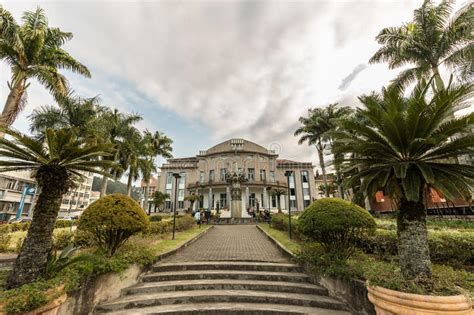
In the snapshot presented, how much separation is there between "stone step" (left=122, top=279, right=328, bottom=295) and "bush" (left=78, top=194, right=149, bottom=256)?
1.61 m

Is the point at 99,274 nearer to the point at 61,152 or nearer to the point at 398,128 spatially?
the point at 61,152

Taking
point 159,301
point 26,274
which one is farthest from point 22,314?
point 159,301

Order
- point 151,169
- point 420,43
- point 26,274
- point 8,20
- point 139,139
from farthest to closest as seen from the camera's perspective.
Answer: point 151,169, point 139,139, point 420,43, point 8,20, point 26,274

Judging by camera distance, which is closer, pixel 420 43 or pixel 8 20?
pixel 8 20

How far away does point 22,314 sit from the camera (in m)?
3.26

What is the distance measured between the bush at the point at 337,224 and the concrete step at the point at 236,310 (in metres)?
1.82

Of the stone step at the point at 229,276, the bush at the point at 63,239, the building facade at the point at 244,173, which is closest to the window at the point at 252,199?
the building facade at the point at 244,173

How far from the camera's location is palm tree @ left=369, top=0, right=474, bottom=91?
11.8 metres

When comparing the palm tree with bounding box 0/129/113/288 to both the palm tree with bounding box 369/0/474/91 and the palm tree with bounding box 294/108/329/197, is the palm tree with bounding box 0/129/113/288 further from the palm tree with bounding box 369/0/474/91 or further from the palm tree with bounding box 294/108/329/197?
the palm tree with bounding box 294/108/329/197

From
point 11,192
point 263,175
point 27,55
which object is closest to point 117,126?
point 27,55

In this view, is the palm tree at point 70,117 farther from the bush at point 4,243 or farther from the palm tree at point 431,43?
the palm tree at point 431,43

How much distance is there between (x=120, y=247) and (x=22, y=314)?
375 centimetres

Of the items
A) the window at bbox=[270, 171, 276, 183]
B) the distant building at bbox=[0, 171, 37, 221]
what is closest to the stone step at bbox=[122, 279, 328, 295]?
the window at bbox=[270, 171, 276, 183]

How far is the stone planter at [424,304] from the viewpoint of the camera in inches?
117
